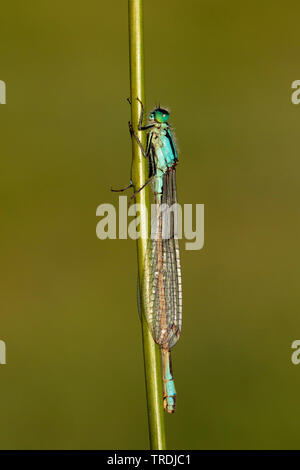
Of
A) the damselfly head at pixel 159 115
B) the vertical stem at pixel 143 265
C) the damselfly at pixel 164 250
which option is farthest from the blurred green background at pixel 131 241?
the vertical stem at pixel 143 265

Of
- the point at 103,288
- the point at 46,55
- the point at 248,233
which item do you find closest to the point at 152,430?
the point at 103,288

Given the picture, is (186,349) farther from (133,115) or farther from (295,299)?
(133,115)

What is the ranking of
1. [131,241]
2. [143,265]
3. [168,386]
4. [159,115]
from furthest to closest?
[131,241]
[159,115]
[168,386]
[143,265]

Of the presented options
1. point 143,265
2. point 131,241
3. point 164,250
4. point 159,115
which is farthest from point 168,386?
point 131,241

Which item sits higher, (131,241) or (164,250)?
(131,241)

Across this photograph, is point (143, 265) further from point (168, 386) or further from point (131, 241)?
point (131, 241)

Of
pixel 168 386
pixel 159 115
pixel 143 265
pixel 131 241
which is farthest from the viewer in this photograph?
pixel 131 241
